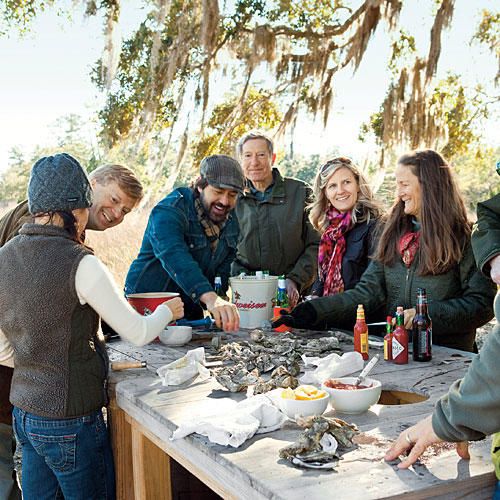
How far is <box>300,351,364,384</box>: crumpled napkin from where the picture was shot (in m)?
2.25

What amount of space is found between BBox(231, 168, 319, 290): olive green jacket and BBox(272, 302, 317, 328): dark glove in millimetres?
1158

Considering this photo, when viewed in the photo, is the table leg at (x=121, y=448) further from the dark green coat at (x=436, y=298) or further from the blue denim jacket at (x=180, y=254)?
the dark green coat at (x=436, y=298)

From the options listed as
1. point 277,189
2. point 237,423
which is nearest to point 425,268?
point 237,423

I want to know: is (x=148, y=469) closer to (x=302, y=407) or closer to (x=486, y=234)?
(x=302, y=407)

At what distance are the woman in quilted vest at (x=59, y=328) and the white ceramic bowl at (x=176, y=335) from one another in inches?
27.1

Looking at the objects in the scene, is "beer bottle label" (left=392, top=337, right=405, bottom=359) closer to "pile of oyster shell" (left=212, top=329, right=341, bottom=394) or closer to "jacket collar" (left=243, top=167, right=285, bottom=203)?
"pile of oyster shell" (left=212, top=329, right=341, bottom=394)

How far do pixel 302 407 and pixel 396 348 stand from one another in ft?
2.51

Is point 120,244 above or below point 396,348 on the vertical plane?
below

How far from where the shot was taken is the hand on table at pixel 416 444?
149 cm

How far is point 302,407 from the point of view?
6.11 ft

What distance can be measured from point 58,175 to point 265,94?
22.6ft

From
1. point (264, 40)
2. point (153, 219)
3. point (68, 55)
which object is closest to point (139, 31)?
point (264, 40)

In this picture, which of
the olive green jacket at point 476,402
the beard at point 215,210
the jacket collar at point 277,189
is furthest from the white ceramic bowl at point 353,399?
the jacket collar at point 277,189

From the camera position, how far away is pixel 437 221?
304 cm
